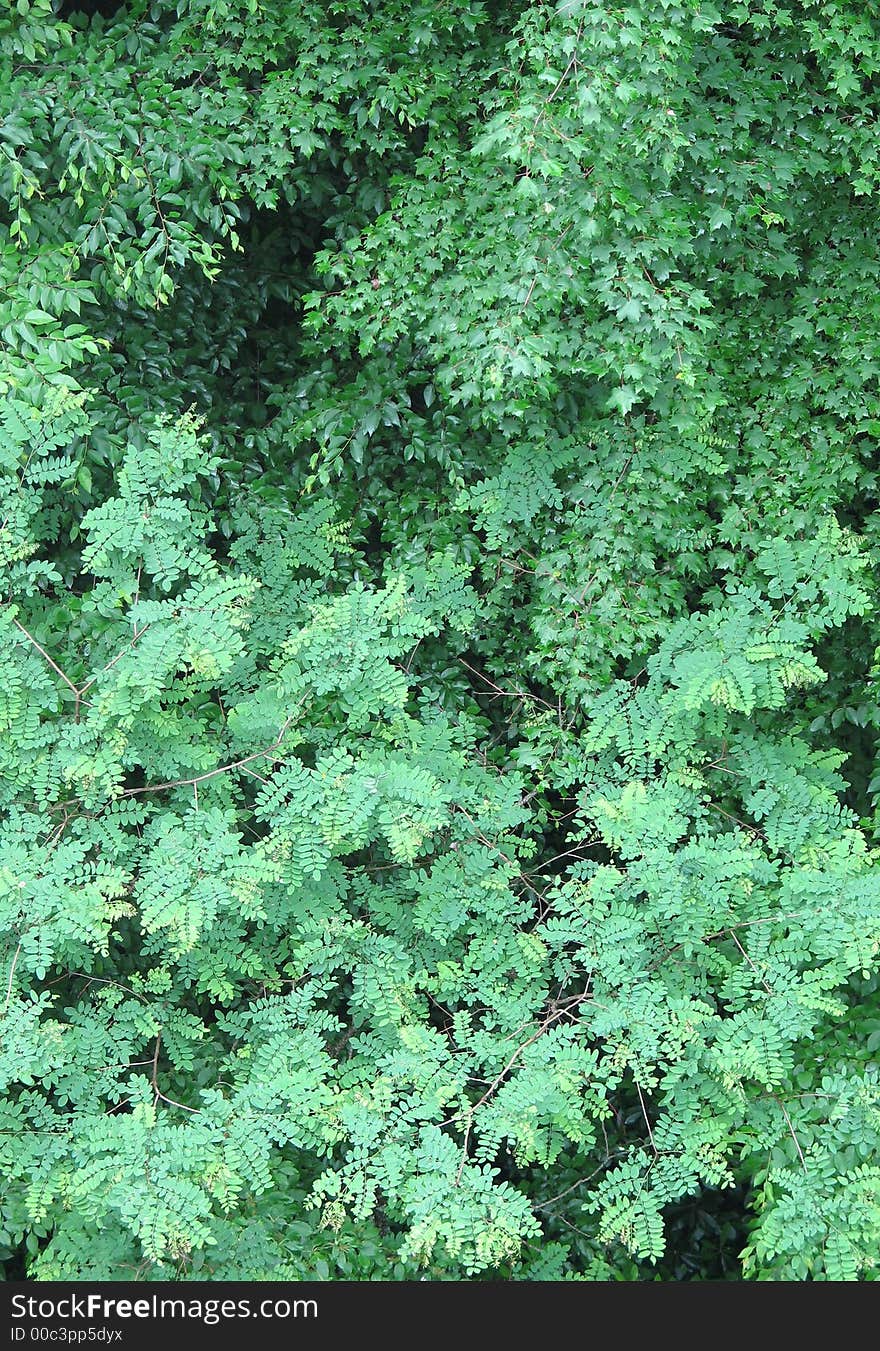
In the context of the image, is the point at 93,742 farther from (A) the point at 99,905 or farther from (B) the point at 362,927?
(B) the point at 362,927

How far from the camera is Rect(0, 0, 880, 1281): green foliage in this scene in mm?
3648

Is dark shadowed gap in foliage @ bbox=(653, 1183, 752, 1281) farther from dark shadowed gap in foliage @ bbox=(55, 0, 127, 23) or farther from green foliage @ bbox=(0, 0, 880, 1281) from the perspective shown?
dark shadowed gap in foliage @ bbox=(55, 0, 127, 23)

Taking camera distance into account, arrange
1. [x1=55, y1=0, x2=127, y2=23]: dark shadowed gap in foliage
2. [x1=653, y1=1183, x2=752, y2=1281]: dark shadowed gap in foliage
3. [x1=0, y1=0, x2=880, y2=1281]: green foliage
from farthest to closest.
Answer: [x1=653, y1=1183, x2=752, y2=1281]: dark shadowed gap in foliage
[x1=55, y1=0, x2=127, y2=23]: dark shadowed gap in foliage
[x1=0, y1=0, x2=880, y2=1281]: green foliage

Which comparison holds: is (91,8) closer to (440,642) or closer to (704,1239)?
(440,642)

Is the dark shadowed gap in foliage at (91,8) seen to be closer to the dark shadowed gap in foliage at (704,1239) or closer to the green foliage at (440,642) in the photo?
the green foliage at (440,642)

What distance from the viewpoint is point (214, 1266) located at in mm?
3713

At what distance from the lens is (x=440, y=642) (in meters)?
4.65

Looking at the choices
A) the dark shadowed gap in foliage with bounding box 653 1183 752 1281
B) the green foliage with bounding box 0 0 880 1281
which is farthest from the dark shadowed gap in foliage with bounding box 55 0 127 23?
the dark shadowed gap in foliage with bounding box 653 1183 752 1281

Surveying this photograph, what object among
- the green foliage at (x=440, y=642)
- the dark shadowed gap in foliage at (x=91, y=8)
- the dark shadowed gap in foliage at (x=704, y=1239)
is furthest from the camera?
the dark shadowed gap in foliage at (x=704, y=1239)

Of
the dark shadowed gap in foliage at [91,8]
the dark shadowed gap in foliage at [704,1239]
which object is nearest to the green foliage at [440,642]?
the dark shadowed gap in foliage at [91,8]

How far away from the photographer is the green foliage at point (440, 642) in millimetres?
3648

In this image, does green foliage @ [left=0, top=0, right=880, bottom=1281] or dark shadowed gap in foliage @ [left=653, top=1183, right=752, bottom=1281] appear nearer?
green foliage @ [left=0, top=0, right=880, bottom=1281]

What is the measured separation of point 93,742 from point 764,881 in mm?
2329

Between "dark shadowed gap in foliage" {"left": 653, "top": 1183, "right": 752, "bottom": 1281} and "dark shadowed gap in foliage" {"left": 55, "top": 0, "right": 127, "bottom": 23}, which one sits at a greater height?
"dark shadowed gap in foliage" {"left": 55, "top": 0, "right": 127, "bottom": 23}
